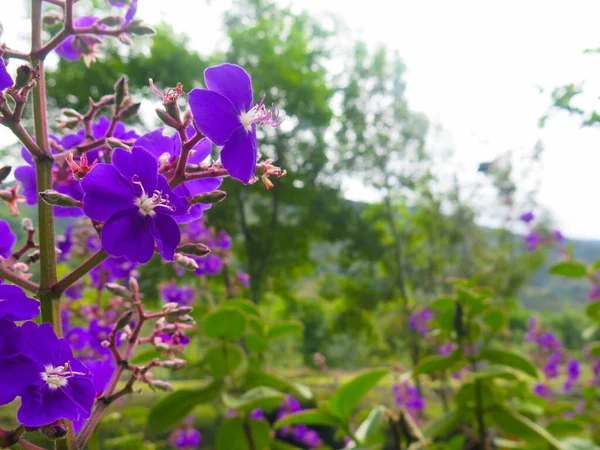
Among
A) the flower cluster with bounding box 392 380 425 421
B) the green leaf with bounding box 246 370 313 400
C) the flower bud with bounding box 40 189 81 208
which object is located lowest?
the flower cluster with bounding box 392 380 425 421

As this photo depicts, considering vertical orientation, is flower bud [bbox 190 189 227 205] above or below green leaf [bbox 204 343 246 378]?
above

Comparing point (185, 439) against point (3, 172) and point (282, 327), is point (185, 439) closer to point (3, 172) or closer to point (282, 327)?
point (282, 327)

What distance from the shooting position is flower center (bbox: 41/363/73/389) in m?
0.51

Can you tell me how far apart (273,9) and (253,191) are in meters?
3.07

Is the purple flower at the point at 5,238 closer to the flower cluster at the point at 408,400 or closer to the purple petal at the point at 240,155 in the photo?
the purple petal at the point at 240,155

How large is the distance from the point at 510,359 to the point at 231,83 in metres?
1.45

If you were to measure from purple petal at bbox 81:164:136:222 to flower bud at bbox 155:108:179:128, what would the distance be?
9 cm

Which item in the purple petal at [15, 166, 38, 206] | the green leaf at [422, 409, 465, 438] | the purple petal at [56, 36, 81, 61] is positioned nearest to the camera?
the purple petal at [15, 166, 38, 206]

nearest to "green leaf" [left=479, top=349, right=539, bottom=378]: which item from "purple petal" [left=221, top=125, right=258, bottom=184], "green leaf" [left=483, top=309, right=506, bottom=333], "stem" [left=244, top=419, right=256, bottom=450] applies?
"green leaf" [left=483, top=309, right=506, bottom=333]

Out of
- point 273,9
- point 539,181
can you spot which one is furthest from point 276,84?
point 539,181

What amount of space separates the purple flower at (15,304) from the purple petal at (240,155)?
0.25 meters

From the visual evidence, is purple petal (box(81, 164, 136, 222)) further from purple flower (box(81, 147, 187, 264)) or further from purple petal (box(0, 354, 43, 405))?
purple petal (box(0, 354, 43, 405))

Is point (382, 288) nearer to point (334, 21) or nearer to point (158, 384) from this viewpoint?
point (334, 21)

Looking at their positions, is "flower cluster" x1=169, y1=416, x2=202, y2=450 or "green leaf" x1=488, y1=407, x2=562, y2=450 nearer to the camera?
"green leaf" x1=488, y1=407, x2=562, y2=450
